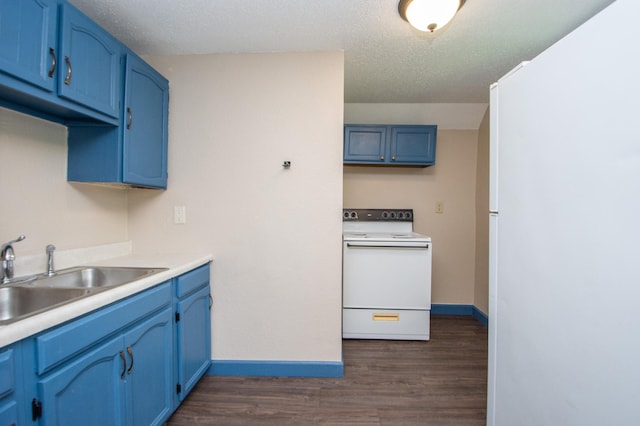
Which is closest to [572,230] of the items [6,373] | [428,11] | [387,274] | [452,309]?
[428,11]

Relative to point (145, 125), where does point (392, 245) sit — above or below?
below

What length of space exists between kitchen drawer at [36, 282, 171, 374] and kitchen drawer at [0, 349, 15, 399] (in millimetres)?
66

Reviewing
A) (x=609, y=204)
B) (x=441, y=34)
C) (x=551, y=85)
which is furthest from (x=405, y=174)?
(x=609, y=204)

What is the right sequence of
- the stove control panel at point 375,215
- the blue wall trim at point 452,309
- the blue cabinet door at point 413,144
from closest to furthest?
1. the blue cabinet door at point 413,144
2. the stove control panel at point 375,215
3. the blue wall trim at point 452,309

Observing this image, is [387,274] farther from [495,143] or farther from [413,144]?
[495,143]

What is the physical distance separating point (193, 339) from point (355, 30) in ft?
7.16

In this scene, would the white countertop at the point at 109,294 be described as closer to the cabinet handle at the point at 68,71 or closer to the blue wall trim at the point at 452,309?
the cabinet handle at the point at 68,71

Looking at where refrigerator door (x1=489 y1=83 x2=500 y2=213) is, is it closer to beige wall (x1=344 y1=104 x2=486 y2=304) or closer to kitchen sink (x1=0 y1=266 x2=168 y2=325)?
kitchen sink (x1=0 y1=266 x2=168 y2=325)

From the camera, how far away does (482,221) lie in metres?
3.03

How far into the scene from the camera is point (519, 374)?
107 centimetres

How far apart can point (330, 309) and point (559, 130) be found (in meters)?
1.62

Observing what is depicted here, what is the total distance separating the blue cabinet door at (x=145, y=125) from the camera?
1599 mm

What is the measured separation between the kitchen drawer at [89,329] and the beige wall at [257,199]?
27.8 inches

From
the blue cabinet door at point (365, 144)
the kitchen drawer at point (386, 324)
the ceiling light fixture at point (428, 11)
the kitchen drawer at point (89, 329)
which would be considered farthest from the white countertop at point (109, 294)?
the ceiling light fixture at point (428, 11)
